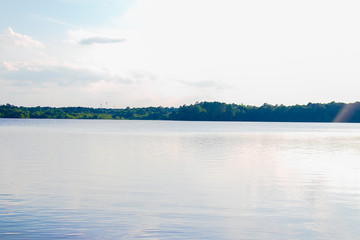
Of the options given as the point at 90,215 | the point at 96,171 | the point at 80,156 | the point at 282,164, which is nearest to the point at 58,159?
the point at 80,156

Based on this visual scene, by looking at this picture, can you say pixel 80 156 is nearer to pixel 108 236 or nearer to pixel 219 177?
pixel 219 177

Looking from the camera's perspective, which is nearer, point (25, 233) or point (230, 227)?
point (25, 233)

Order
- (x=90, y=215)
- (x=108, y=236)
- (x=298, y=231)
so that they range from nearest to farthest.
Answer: (x=108, y=236) < (x=298, y=231) < (x=90, y=215)

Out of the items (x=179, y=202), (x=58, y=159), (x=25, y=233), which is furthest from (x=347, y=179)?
(x=58, y=159)

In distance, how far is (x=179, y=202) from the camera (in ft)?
53.1

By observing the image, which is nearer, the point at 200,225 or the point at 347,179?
the point at 200,225

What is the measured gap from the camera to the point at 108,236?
1129 cm

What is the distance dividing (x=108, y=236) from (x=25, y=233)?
2.32 metres

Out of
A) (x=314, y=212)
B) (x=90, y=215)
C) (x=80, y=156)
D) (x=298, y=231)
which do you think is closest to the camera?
(x=298, y=231)

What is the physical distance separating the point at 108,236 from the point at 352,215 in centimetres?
853

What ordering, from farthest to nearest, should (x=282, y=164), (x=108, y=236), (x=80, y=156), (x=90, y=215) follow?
(x=80, y=156) < (x=282, y=164) < (x=90, y=215) < (x=108, y=236)

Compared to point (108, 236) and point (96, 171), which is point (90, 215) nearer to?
point (108, 236)

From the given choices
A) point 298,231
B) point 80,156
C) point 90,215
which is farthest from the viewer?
point 80,156

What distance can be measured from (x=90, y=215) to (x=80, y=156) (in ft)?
71.5
